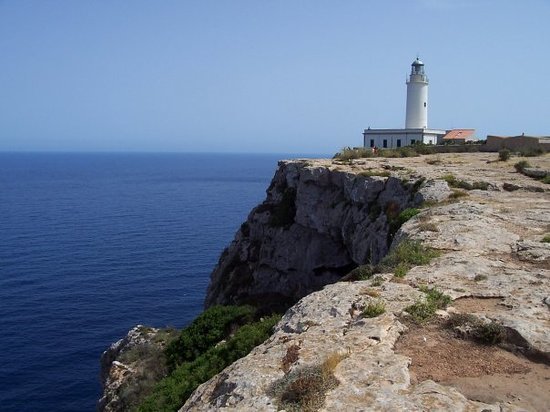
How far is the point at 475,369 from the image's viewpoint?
7.21m

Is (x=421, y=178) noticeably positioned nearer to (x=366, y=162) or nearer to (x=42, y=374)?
(x=366, y=162)

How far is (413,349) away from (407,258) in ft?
13.7

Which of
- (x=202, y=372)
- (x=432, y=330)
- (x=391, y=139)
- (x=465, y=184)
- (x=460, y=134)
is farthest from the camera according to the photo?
(x=391, y=139)

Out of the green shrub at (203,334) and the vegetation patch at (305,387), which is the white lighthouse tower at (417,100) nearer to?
the green shrub at (203,334)

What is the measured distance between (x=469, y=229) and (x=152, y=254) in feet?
150

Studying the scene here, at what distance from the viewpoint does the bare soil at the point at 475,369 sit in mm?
6559

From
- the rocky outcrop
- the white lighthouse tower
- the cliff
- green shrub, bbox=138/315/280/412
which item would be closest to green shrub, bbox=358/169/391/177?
the cliff

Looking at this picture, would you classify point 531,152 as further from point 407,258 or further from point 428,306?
point 428,306

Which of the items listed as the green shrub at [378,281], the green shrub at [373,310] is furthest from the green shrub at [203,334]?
the green shrub at [373,310]

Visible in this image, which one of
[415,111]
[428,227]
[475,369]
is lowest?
[475,369]

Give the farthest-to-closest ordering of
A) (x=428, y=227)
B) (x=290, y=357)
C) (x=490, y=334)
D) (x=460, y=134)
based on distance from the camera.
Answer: (x=460, y=134)
(x=428, y=227)
(x=490, y=334)
(x=290, y=357)

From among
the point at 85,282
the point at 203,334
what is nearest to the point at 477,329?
the point at 203,334

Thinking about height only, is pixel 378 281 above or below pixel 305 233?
above

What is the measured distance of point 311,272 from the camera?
30906 mm
